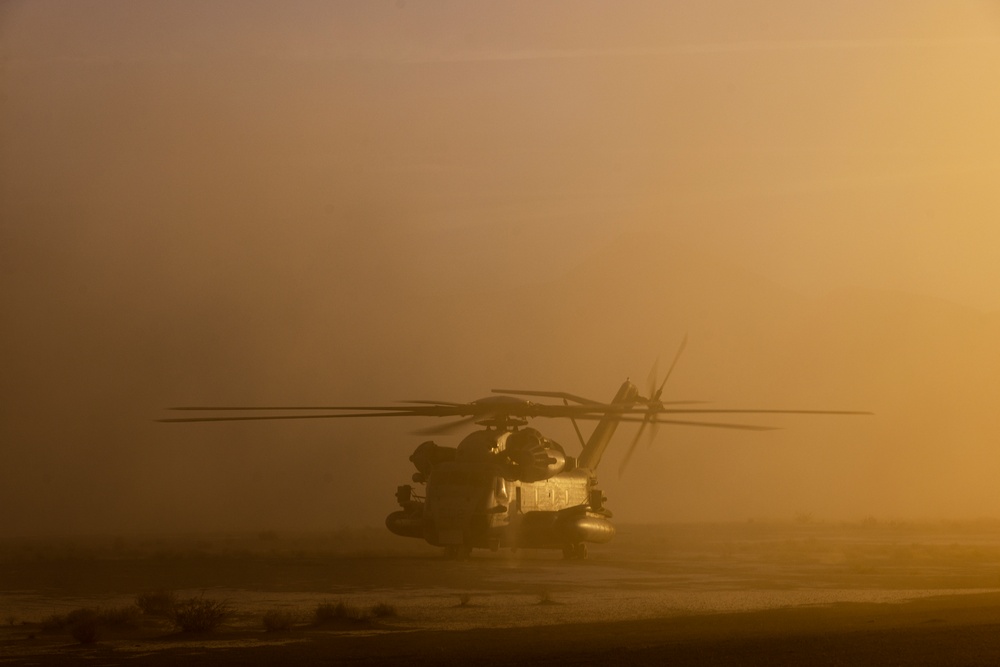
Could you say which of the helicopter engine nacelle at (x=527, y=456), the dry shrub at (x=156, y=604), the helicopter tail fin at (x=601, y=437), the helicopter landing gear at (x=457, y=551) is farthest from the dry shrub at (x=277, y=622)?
the helicopter tail fin at (x=601, y=437)

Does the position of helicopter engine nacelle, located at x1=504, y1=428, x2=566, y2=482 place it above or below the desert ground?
above

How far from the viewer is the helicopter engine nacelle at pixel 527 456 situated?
31.9m

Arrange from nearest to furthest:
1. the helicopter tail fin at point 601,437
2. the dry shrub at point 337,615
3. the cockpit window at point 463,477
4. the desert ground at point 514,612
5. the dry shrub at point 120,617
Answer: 1. the desert ground at point 514,612
2. the dry shrub at point 120,617
3. the dry shrub at point 337,615
4. the cockpit window at point 463,477
5. the helicopter tail fin at point 601,437

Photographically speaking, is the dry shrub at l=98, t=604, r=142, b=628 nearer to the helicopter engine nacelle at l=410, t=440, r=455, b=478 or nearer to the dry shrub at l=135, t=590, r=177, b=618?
the dry shrub at l=135, t=590, r=177, b=618

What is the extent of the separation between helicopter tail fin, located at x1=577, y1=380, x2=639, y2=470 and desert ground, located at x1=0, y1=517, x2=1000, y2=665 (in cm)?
350

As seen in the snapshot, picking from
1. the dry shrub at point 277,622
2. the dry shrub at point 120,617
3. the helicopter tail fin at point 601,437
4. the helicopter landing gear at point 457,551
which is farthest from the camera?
the helicopter tail fin at point 601,437

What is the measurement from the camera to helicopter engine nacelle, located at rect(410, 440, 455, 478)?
33.1m

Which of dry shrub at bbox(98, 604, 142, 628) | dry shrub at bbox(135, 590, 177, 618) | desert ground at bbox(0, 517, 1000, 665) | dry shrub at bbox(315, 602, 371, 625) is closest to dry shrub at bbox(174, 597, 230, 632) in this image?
desert ground at bbox(0, 517, 1000, 665)

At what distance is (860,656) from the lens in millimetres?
14414

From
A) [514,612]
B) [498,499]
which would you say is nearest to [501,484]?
[498,499]

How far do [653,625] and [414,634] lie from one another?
13.0 ft

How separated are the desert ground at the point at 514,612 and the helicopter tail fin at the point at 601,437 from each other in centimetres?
350

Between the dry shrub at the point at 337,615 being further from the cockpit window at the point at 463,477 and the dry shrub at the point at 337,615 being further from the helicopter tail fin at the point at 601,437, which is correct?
the helicopter tail fin at the point at 601,437

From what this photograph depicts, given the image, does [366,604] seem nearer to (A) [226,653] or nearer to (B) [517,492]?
(A) [226,653]
